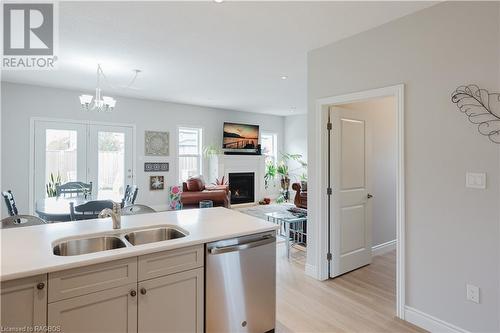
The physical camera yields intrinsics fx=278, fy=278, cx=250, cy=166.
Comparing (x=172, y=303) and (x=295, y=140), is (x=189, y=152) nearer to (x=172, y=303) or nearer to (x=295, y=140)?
(x=295, y=140)

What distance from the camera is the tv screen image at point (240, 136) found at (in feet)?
26.7

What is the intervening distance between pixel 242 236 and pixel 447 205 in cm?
171

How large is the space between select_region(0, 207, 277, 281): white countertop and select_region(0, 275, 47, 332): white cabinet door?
0.21ft

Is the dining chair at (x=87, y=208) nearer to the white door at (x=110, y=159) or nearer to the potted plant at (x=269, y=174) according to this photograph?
the white door at (x=110, y=159)

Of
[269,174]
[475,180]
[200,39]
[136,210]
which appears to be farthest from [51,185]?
[475,180]

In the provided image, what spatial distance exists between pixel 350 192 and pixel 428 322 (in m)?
1.52

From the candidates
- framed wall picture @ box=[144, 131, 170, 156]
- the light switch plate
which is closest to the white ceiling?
the light switch plate

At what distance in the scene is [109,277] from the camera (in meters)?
1.54

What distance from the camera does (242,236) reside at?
6.66 ft

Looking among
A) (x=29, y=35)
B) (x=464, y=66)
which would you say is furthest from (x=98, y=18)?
(x=464, y=66)

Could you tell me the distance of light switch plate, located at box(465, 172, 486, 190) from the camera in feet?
6.83

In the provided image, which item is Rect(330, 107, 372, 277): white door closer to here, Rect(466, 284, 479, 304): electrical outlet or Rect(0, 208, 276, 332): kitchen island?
Rect(466, 284, 479, 304): electrical outlet

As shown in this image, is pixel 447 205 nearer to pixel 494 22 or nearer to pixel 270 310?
pixel 494 22

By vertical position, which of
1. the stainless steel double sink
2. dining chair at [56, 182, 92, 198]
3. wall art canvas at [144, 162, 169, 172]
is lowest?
the stainless steel double sink
